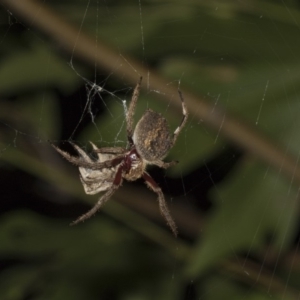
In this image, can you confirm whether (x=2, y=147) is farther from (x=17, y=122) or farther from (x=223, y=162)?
(x=223, y=162)

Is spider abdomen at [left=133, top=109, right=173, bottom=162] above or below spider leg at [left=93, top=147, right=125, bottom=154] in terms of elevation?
above

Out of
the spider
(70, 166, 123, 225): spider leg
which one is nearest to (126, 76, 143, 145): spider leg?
the spider

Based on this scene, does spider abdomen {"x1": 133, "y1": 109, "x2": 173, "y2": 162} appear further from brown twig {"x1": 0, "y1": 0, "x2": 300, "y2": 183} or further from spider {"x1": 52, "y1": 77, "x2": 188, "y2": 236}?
brown twig {"x1": 0, "y1": 0, "x2": 300, "y2": 183}

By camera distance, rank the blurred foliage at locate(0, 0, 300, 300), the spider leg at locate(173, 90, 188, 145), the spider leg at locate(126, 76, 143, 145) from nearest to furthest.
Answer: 1. the spider leg at locate(126, 76, 143, 145)
2. the spider leg at locate(173, 90, 188, 145)
3. the blurred foliage at locate(0, 0, 300, 300)

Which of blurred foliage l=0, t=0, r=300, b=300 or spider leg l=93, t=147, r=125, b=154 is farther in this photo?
blurred foliage l=0, t=0, r=300, b=300

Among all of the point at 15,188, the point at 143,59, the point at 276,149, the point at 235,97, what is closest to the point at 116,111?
the point at 143,59

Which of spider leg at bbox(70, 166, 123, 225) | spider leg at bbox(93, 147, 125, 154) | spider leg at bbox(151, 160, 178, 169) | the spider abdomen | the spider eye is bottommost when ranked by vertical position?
spider leg at bbox(70, 166, 123, 225)

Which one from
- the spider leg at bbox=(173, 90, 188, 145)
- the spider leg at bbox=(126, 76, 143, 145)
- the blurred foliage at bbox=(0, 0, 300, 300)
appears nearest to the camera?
the spider leg at bbox=(126, 76, 143, 145)

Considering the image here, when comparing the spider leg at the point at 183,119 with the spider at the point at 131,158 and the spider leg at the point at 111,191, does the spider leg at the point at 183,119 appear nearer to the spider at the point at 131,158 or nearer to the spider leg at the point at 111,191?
the spider at the point at 131,158
